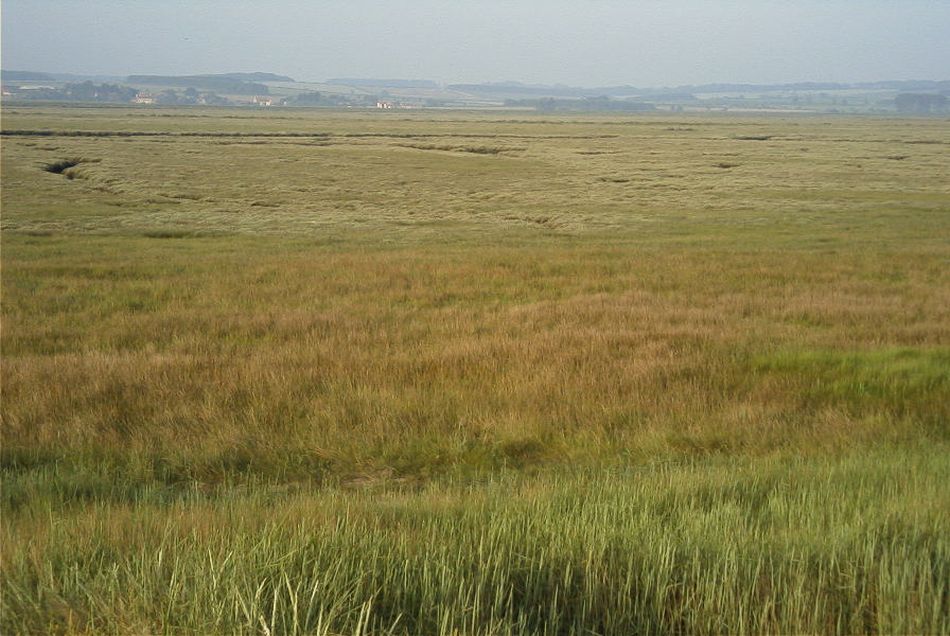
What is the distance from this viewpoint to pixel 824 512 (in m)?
5.08

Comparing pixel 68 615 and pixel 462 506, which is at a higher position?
pixel 68 615

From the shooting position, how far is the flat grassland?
382 centimetres

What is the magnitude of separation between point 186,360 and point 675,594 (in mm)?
8429

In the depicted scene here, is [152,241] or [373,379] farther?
[152,241]

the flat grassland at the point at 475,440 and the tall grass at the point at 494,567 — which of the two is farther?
A: the flat grassland at the point at 475,440

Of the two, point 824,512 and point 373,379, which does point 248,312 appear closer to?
point 373,379

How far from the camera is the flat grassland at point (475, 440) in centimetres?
382

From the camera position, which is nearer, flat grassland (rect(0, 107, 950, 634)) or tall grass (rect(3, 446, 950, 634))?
tall grass (rect(3, 446, 950, 634))

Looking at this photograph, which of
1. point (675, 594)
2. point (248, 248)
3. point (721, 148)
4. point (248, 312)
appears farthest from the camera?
point (721, 148)

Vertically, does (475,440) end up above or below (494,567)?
below

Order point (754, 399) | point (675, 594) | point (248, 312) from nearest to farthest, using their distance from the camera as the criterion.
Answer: point (675, 594) → point (754, 399) → point (248, 312)

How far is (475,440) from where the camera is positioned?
8211 millimetres

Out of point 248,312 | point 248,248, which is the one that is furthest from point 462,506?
A: point 248,248

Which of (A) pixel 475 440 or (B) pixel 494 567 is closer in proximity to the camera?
(B) pixel 494 567
